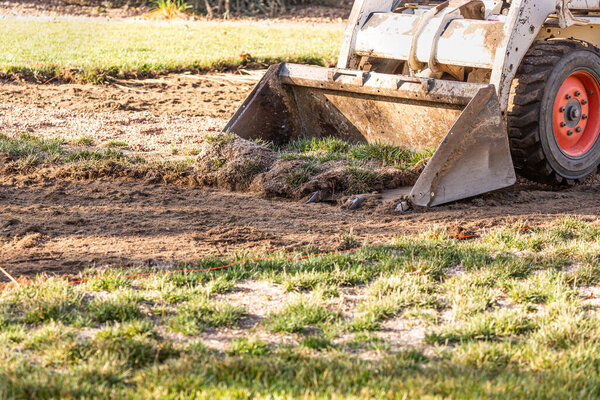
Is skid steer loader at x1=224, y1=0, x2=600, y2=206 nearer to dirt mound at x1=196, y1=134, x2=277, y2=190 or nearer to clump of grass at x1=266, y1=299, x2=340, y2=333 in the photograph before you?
dirt mound at x1=196, y1=134, x2=277, y2=190

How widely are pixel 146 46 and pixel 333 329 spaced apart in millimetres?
11439

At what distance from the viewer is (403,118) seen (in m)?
6.74

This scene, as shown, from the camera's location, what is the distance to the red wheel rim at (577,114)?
6574 millimetres

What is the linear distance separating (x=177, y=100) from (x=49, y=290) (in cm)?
634

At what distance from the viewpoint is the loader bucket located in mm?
5684

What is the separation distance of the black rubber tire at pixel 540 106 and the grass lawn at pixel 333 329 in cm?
167

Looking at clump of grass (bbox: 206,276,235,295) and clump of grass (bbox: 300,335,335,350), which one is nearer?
clump of grass (bbox: 300,335,335,350)

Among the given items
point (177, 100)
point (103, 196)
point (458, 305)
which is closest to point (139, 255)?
point (103, 196)

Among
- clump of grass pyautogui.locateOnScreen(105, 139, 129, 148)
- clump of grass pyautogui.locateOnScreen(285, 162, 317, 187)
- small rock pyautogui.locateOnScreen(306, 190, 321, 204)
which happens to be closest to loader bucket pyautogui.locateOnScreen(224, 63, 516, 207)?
small rock pyautogui.locateOnScreen(306, 190, 321, 204)

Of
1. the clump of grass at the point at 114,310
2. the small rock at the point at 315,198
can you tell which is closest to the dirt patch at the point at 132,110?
the small rock at the point at 315,198

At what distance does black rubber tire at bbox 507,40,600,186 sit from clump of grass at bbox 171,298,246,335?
3420mm

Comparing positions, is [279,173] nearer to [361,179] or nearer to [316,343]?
[361,179]

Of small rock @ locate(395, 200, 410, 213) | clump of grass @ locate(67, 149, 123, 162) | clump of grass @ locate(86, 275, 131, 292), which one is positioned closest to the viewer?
clump of grass @ locate(86, 275, 131, 292)

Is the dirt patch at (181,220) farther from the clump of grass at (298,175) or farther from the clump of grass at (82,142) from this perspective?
the clump of grass at (82,142)
